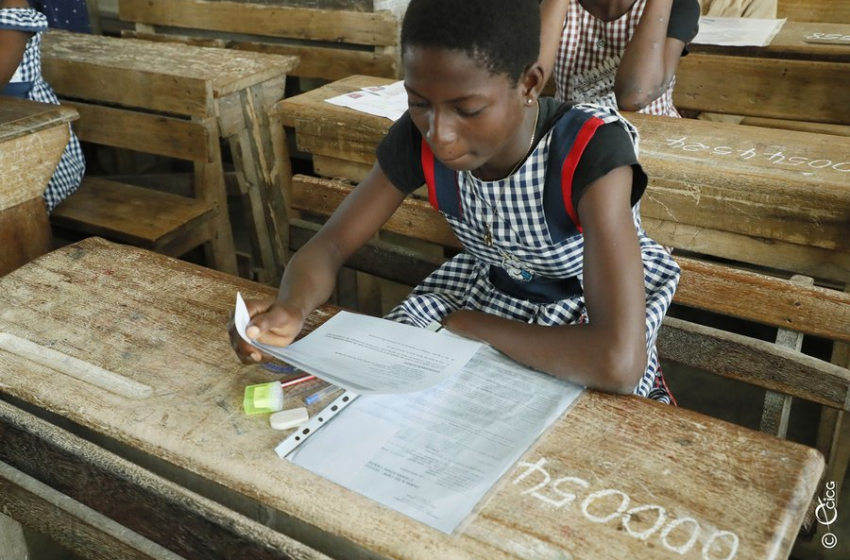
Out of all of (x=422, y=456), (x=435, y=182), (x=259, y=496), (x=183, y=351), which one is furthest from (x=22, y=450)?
(x=435, y=182)

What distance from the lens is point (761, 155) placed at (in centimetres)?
206

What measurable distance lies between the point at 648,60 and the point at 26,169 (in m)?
1.84

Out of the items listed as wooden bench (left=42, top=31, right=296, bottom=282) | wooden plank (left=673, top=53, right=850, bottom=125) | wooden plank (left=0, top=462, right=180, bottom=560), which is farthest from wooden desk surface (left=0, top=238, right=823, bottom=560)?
wooden plank (left=673, top=53, right=850, bottom=125)

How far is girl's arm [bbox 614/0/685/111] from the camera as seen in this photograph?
8.04ft

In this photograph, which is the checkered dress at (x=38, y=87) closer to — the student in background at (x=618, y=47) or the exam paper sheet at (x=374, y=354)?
the student in background at (x=618, y=47)

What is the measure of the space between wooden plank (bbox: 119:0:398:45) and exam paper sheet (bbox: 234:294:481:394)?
2.54 m

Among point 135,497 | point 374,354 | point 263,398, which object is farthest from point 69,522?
point 374,354

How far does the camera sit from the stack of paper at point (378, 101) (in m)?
2.44

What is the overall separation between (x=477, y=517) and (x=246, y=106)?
238 centimetres

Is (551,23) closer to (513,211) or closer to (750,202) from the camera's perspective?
(750,202)

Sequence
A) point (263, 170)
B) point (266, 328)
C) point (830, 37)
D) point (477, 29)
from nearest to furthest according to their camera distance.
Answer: point (477, 29) → point (266, 328) → point (263, 170) → point (830, 37)

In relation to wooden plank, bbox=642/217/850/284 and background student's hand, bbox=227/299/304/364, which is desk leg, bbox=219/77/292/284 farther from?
background student's hand, bbox=227/299/304/364

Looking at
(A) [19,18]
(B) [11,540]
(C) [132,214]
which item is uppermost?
(A) [19,18]

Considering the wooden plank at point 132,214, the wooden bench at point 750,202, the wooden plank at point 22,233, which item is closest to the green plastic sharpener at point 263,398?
the wooden bench at point 750,202
